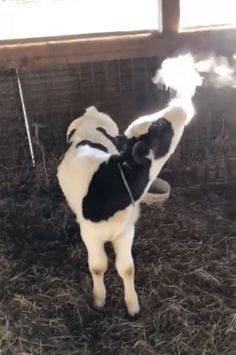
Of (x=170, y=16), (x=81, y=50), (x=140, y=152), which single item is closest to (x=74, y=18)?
(x=81, y=50)

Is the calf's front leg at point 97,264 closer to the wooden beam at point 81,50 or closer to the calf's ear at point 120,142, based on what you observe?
the calf's ear at point 120,142

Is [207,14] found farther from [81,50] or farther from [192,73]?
[81,50]

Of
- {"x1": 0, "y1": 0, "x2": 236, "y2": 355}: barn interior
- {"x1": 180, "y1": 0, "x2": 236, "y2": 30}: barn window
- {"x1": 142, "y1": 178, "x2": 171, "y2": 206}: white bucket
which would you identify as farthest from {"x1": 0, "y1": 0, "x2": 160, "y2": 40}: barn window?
{"x1": 142, "y1": 178, "x2": 171, "y2": 206}: white bucket

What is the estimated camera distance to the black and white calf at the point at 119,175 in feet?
7.08

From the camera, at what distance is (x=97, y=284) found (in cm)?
252

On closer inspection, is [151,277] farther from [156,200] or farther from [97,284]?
[156,200]

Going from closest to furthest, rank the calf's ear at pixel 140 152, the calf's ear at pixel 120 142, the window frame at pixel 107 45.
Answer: the calf's ear at pixel 140 152
the calf's ear at pixel 120 142
the window frame at pixel 107 45

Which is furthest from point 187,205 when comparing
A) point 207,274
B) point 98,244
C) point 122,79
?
point 98,244

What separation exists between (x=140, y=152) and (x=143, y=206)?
1171 mm

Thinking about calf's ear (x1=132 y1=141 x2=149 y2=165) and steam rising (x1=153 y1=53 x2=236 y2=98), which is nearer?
calf's ear (x1=132 y1=141 x2=149 y2=165)

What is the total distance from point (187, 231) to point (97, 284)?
76 cm

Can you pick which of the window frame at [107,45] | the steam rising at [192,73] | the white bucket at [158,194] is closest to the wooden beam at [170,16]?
Answer: the window frame at [107,45]

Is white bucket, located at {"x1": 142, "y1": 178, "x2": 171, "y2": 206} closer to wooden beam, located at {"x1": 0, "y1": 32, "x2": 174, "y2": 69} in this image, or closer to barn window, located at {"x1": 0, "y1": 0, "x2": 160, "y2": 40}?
wooden beam, located at {"x1": 0, "y1": 32, "x2": 174, "y2": 69}

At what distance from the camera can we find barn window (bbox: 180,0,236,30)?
2721 millimetres
